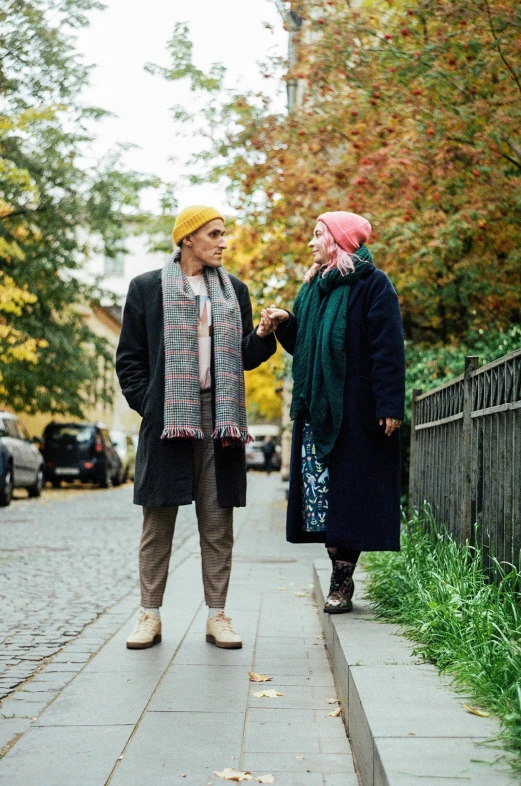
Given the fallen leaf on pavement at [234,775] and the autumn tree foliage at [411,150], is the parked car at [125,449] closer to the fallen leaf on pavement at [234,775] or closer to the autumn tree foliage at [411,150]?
the autumn tree foliage at [411,150]

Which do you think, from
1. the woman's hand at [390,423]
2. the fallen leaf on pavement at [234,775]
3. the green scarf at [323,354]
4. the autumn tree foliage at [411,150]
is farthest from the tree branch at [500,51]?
the fallen leaf on pavement at [234,775]

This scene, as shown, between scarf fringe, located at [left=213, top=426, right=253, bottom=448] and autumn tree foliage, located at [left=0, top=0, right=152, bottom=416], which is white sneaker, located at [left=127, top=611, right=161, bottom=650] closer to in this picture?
scarf fringe, located at [left=213, top=426, right=253, bottom=448]

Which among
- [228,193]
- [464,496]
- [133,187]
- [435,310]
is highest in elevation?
[133,187]

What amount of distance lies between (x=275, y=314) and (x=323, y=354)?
0.32 metres

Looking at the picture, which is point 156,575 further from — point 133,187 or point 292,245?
point 133,187

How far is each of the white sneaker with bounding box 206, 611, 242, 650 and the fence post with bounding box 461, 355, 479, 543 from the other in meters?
1.25

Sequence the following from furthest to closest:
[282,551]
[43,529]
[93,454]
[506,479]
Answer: [93,454], [43,529], [282,551], [506,479]

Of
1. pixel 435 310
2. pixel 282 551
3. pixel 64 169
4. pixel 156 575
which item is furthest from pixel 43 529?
pixel 64 169

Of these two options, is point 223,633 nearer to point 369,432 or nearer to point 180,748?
point 369,432

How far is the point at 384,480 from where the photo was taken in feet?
15.5

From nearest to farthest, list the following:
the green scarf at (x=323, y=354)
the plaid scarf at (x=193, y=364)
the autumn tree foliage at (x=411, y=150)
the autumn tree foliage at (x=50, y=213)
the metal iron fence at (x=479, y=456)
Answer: the metal iron fence at (x=479, y=456) → the green scarf at (x=323, y=354) → the plaid scarf at (x=193, y=364) → the autumn tree foliage at (x=411, y=150) → the autumn tree foliage at (x=50, y=213)

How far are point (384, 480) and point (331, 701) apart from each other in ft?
3.44

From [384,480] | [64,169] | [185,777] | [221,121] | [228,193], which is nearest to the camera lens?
[185,777]

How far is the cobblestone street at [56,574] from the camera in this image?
5.42 meters
